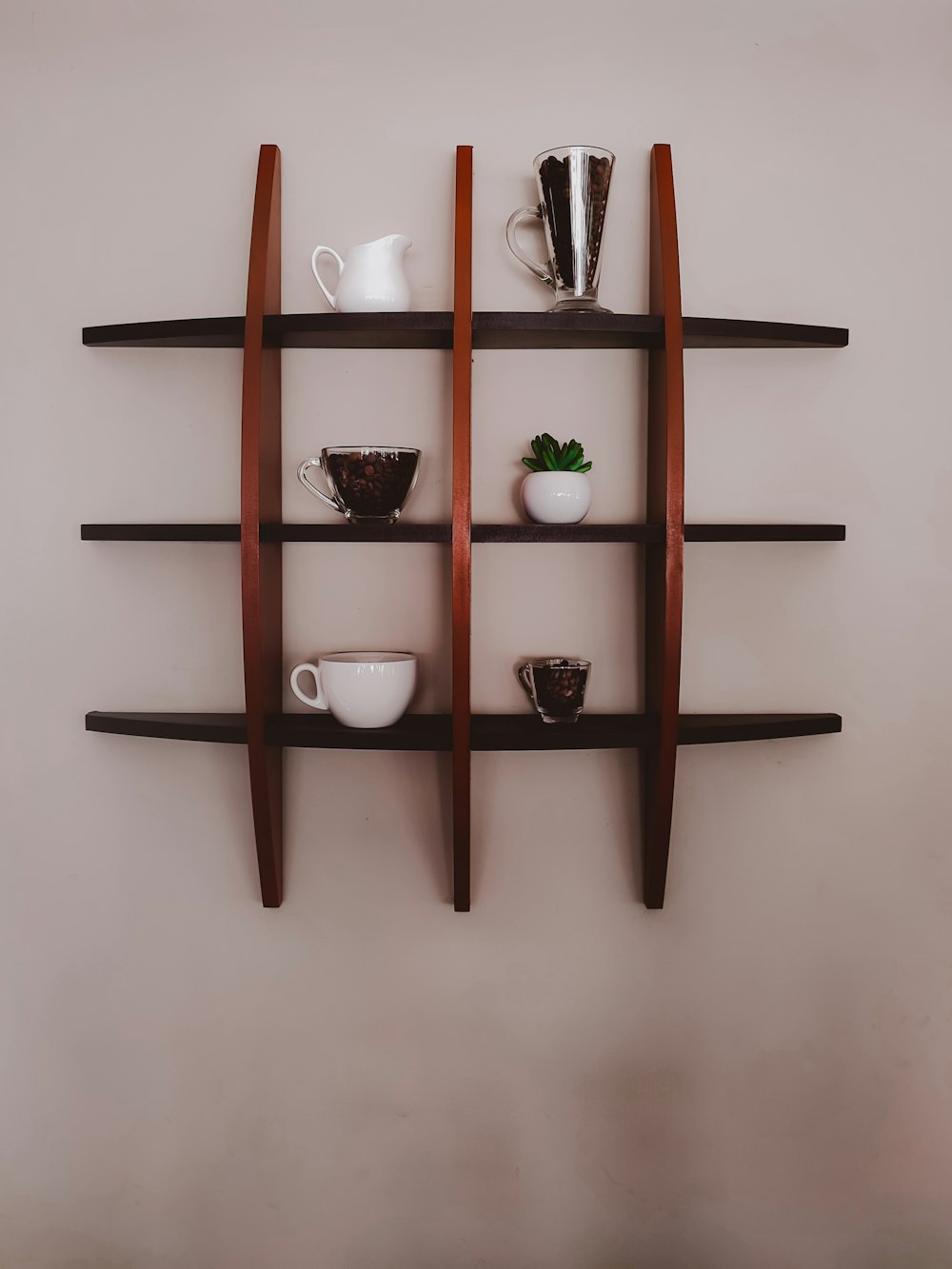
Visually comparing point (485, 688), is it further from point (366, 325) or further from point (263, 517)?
point (366, 325)

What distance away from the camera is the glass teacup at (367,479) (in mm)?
1333

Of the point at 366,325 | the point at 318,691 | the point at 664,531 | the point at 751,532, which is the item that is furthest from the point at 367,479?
the point at 751,532

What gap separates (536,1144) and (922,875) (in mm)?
Answer: 776

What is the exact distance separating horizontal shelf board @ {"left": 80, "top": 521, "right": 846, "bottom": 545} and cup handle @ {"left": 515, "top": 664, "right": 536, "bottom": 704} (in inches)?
8.6

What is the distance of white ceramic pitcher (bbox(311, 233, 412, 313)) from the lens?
138cm

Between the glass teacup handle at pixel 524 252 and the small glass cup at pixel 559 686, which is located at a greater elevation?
the glass teacup handle at pixel 524 252

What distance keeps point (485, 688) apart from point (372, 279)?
2.13 feet

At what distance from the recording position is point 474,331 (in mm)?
1359

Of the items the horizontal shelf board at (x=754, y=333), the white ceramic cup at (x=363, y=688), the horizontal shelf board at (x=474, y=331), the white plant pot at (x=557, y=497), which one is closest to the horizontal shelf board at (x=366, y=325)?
the horizontal shelf board at (x=474, y=331)

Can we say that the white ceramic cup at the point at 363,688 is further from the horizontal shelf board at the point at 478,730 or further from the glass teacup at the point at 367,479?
the glass teacup at the point at 367,479

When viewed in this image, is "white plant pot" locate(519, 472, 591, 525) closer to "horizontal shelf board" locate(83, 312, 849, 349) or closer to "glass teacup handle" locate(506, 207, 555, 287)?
"horizontal shelf board" locate(83, 312, 849, 349)

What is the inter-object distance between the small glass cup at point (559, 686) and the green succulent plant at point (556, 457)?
29 centimetres

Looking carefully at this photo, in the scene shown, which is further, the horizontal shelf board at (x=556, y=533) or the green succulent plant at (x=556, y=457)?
the green succulent plant at (x=556, y=457)

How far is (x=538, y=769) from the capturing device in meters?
1.54
